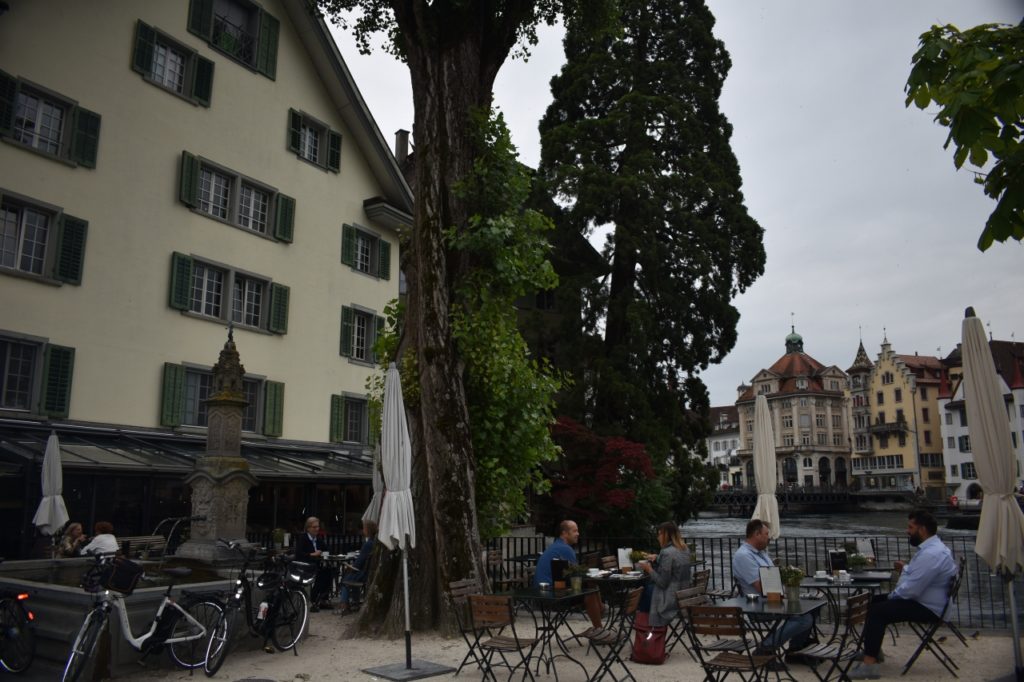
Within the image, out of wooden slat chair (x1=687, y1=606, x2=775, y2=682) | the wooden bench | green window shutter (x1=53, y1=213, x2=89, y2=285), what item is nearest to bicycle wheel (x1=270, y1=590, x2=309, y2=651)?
wooden slat chair (x1=687, y1=606, x2=775, y2=682)

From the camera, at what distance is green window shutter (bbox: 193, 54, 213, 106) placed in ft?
74.2

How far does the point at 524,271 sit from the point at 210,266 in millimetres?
12618

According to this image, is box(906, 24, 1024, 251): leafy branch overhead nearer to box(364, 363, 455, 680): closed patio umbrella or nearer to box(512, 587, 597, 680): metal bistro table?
box(512, 587, 597, 680): metal bistro table

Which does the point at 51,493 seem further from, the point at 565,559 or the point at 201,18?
the point at 201,18

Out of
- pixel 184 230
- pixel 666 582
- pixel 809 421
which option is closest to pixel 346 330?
pixel 184 230

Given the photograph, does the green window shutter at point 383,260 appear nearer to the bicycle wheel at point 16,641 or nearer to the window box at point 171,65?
the window box at point 171,65

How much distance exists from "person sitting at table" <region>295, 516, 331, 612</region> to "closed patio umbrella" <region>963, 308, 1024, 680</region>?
9810 mm

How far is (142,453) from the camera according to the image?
742 inches

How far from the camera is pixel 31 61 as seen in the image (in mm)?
18875

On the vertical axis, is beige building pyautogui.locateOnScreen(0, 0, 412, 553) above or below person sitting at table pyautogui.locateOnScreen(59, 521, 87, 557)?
above

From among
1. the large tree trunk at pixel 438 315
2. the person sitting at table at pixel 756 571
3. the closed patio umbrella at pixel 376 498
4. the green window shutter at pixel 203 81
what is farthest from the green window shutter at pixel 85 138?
the person sitting at table at pixel 756 571

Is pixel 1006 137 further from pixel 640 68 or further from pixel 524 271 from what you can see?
pixel 640 68

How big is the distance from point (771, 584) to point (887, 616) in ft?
4.68

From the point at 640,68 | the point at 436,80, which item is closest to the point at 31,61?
the point at 436,80
